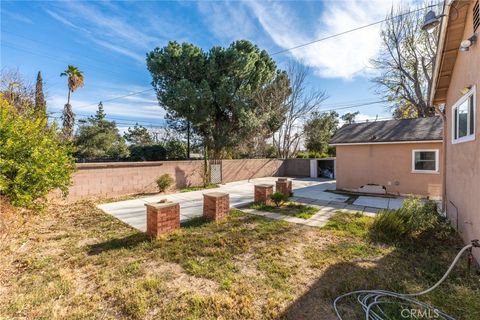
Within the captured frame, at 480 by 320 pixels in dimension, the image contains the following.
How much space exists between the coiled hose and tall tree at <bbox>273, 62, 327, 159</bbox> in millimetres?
17852

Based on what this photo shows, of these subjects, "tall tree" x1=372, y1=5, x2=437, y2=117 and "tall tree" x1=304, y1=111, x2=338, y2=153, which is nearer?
"tall tree" x1=372, y1=5, x2=437, y2=117

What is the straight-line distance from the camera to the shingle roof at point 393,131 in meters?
9.05

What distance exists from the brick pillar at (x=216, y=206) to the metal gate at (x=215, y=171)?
7218 mm

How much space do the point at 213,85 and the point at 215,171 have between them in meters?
6.72

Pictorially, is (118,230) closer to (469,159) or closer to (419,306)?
(419,306)

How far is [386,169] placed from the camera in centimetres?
969

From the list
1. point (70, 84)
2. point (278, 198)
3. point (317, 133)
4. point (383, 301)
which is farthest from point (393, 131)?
point (70, 84)

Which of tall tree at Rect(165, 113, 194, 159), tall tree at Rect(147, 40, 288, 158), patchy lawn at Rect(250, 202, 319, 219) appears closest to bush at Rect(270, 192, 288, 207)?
patchy lawn at Rect(250, 202, 319, 219)

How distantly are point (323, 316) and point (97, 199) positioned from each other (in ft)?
28.3

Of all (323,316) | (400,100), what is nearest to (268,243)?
(323,316)

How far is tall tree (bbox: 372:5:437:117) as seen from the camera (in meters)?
13.3

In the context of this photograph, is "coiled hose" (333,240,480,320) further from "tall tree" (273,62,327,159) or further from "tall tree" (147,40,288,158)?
"tall tree" (273,62,327,159)

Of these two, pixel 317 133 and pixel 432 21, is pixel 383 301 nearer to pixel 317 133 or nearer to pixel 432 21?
pixel 432 21

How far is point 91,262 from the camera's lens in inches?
135
